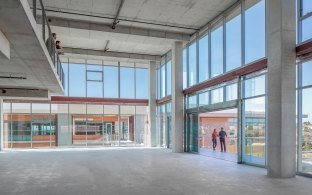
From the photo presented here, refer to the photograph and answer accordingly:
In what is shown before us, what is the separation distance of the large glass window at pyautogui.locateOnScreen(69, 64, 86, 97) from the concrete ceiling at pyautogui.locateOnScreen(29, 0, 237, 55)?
5.85 m

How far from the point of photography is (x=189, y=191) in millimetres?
7227

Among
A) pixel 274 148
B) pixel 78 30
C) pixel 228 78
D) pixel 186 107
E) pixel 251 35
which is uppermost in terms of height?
pixel 78 30

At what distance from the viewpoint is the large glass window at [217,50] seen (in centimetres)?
1440

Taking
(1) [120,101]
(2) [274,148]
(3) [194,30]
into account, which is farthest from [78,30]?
(2) [274,148]

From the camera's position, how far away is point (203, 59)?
→ 1616cm

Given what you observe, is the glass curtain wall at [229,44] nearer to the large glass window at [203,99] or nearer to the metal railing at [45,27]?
the large glass window at [203,99]

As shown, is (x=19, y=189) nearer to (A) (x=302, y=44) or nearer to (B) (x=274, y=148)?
(B) (x=274, y=148)

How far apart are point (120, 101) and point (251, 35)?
13.8m

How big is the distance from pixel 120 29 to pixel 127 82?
9.14 meters

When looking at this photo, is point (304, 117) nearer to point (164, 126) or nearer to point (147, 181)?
point (147, 181)

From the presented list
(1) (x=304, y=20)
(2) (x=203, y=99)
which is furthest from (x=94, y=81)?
(1) (x=304, y=20)

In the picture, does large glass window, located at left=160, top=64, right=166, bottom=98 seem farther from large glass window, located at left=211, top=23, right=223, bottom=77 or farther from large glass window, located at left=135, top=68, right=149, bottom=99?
large glass window, located at left=211, top=23, right=223, bottom=77

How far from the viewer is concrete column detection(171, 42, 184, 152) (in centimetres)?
1769

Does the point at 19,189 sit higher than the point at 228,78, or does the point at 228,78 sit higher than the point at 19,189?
the point at 228,78
